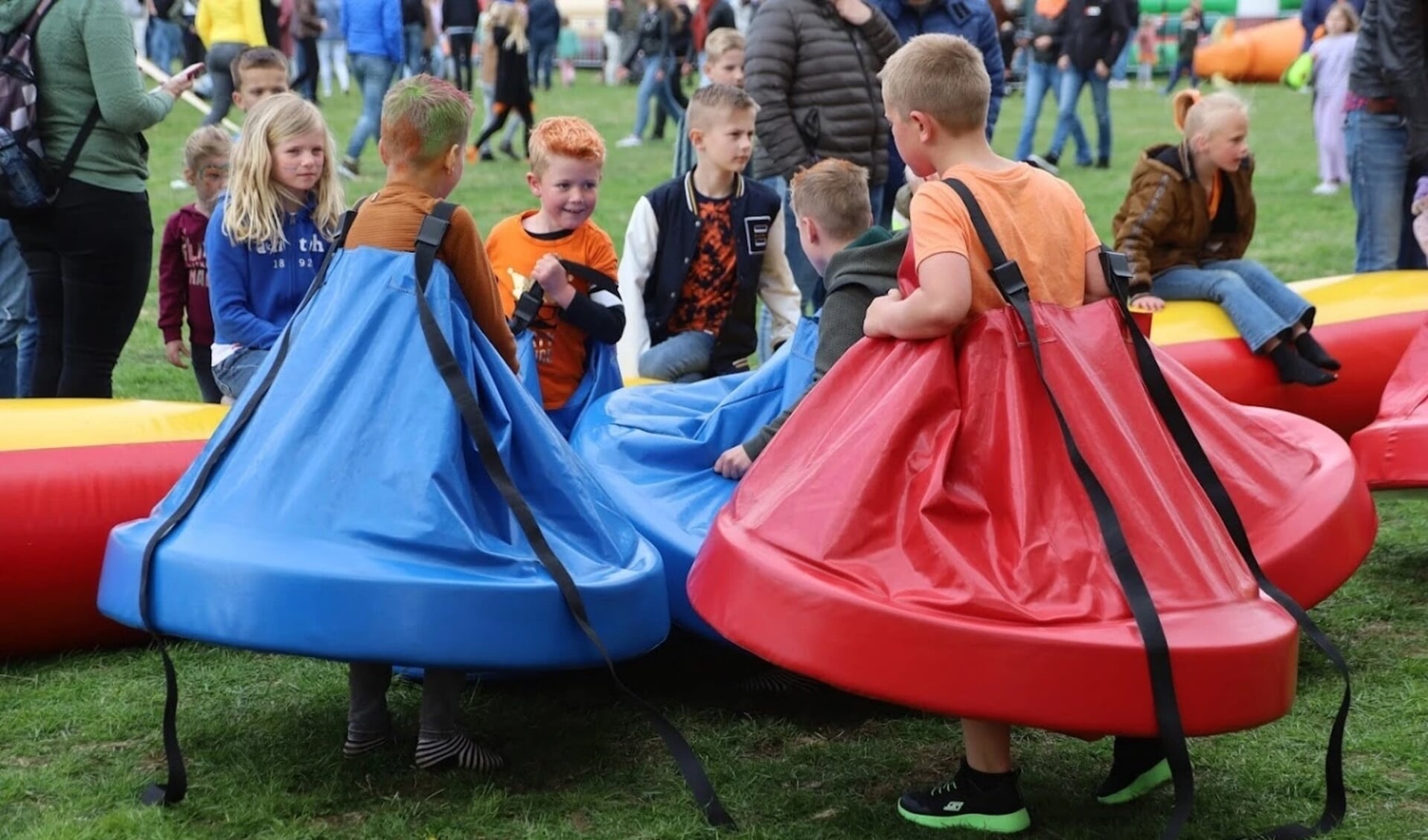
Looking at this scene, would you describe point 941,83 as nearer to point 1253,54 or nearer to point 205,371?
point 205,371

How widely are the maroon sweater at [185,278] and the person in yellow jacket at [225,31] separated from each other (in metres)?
6.57

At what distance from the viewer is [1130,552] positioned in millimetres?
3562

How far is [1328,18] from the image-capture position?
14.7m

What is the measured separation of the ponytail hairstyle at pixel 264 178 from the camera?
18.4ft

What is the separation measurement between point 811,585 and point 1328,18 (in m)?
12.7

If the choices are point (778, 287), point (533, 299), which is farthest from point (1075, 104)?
point (533, 299)

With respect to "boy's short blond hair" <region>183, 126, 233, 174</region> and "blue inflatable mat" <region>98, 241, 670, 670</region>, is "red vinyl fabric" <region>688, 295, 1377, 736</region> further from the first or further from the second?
"boy's short blond hair" <region>183, 126, 233, 174</region>

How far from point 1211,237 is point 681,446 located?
311 centimetres

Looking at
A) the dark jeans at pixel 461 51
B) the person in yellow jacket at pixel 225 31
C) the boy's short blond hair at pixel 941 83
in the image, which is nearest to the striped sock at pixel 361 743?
the boy's short blond hair at pixel 941 83

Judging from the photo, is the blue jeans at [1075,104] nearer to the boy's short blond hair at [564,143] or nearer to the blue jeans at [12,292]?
the blue jeans at [12,292]

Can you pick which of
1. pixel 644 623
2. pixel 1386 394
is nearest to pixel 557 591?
pixel 644 623

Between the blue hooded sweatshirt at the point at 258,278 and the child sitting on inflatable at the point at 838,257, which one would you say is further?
the blue hooded sweatshirt at the point at 258,278

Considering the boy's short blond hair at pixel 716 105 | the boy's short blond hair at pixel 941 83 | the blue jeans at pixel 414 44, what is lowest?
the blue jeans at pixel 414 44

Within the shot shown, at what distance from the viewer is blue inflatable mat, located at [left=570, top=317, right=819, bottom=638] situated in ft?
15.3
